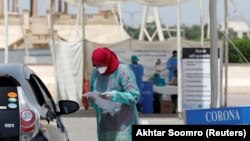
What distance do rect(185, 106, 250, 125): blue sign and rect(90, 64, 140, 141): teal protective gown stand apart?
2.76 ft

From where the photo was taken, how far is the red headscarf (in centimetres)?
684

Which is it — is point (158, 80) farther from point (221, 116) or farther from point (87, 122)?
point (221, 116)

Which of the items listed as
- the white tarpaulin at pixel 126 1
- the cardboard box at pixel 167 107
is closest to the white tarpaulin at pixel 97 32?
the white tarpaulin at pixel 126 1

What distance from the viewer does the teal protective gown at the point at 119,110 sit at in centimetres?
694

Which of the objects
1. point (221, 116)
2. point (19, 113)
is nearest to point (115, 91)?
point (221, 116)

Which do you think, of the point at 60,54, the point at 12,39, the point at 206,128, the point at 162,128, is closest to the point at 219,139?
the point at 206,128

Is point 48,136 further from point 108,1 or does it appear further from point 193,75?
point 108,1

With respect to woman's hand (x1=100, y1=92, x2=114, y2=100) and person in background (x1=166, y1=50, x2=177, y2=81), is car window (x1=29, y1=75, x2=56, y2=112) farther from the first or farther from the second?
person in background (x1=166, y1=50, x2=177, y2=81)

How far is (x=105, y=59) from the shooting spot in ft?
22.5

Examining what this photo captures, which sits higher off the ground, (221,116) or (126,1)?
(126,1)

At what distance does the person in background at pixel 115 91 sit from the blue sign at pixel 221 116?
2.75ft

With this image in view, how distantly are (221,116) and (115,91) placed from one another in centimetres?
127

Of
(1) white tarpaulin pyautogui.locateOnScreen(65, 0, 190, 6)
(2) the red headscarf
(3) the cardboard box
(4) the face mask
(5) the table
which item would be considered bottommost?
(3) the cardboard box

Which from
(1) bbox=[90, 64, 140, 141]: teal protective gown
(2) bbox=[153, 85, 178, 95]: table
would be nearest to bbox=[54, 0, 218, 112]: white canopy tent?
(2) bbox=[153, 85, 178, 95]: table
